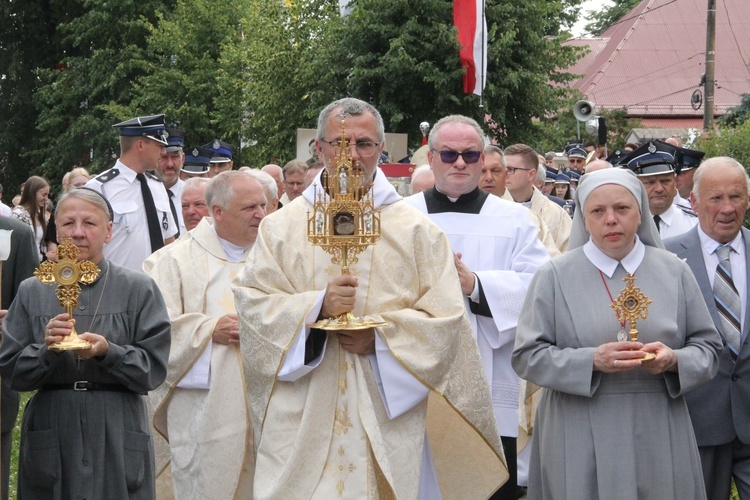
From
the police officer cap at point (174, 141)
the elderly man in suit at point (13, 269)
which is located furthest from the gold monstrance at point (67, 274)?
the police officer cap at point (174, 141)

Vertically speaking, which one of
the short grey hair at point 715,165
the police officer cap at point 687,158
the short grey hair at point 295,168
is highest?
the short grey hair at point 295,168

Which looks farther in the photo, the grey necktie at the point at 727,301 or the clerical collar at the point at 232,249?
the clerical collar at the point at 232,249

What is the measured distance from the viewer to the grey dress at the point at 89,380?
19.2 feet

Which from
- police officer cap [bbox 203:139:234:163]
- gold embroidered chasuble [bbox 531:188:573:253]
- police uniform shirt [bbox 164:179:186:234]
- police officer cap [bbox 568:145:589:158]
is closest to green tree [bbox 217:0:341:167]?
police officer cap [bbox 568:145:589:158]

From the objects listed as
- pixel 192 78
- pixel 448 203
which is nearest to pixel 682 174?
pixel 448 203

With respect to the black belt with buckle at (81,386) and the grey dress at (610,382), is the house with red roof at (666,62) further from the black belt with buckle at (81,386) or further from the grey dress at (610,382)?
the black belt with buckle at (81,386)

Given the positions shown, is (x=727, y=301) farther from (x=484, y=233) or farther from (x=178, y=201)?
(x=178, y=201)

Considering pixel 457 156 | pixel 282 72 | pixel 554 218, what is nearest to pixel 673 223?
pixel 554 218

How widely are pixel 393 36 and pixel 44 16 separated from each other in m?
18.4

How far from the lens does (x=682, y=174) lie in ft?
33.3

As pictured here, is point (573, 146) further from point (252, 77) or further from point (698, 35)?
point (698, 35)

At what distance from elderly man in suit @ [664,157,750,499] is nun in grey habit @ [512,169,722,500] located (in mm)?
756

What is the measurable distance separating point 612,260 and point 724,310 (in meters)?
1.01

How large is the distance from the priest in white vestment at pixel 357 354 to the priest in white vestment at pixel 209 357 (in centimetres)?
93
